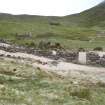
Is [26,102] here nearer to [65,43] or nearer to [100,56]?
[100,56]

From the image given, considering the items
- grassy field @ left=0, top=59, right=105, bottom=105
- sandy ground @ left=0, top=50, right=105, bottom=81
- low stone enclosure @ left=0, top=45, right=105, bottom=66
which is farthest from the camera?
low stone enclosure @ left=0, top=45, right=105, bottom=66

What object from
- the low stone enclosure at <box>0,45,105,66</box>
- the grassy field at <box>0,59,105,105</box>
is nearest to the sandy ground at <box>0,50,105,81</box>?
the low stone enclosure at <box>0,45,105,66</box>

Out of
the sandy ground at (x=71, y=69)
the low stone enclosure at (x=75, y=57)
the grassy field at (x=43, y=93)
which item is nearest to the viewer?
the grassy field at (x=43, y=93)

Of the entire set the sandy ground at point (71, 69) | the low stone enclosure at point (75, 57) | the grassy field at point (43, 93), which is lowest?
the grassy field at point (43, 93)

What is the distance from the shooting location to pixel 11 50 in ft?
235

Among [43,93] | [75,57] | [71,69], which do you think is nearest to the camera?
[43,93]

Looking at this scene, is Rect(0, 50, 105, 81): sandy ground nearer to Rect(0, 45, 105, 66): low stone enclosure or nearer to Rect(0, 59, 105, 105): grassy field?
Rect(0, 45, 105, 66): low stone enclosure

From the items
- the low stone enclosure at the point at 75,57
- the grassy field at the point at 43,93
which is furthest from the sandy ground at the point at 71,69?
the grassy field at the point at 43,93

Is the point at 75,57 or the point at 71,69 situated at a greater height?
the point at 75,57

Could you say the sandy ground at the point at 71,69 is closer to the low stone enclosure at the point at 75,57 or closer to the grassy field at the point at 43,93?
the low stone enclosure at the point at 75,57

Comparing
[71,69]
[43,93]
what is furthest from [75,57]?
[43,93]

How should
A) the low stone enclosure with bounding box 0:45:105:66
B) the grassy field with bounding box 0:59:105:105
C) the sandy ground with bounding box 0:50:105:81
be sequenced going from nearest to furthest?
the grassy field with bounding box 0:59:105:105
the sandy ground with bounding box 0:50:105:81
the low stone enclosure with bounding box 0:45:105:66

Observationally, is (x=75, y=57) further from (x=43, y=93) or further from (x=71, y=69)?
(x=43, y=93)

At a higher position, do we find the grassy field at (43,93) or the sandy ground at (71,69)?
the sandy ground at (71,69)
